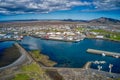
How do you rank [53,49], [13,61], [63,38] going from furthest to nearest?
1. [63,38]
2. [53,49]
3. [13,61]

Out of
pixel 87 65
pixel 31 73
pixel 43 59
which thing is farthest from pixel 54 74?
pixel 43 59

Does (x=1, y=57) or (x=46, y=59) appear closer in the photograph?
(x=1, y=57)

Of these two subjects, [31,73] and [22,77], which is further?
[31,73]

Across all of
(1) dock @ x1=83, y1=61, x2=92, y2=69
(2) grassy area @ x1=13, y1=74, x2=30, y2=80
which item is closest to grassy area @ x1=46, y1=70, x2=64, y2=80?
(2) grassy area @ x1=13, y1=74, x2=30, y2=80

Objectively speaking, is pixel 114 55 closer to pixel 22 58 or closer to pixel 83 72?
pixel 83 72

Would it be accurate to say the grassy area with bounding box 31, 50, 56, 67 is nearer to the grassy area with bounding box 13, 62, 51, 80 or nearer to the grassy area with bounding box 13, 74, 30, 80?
the grassy area with bounding box 13, 62, 51, 80

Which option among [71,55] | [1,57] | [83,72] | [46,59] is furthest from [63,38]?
[83,72]

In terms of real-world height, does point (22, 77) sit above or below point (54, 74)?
above

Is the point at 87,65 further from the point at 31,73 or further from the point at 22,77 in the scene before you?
the point at 22,77
